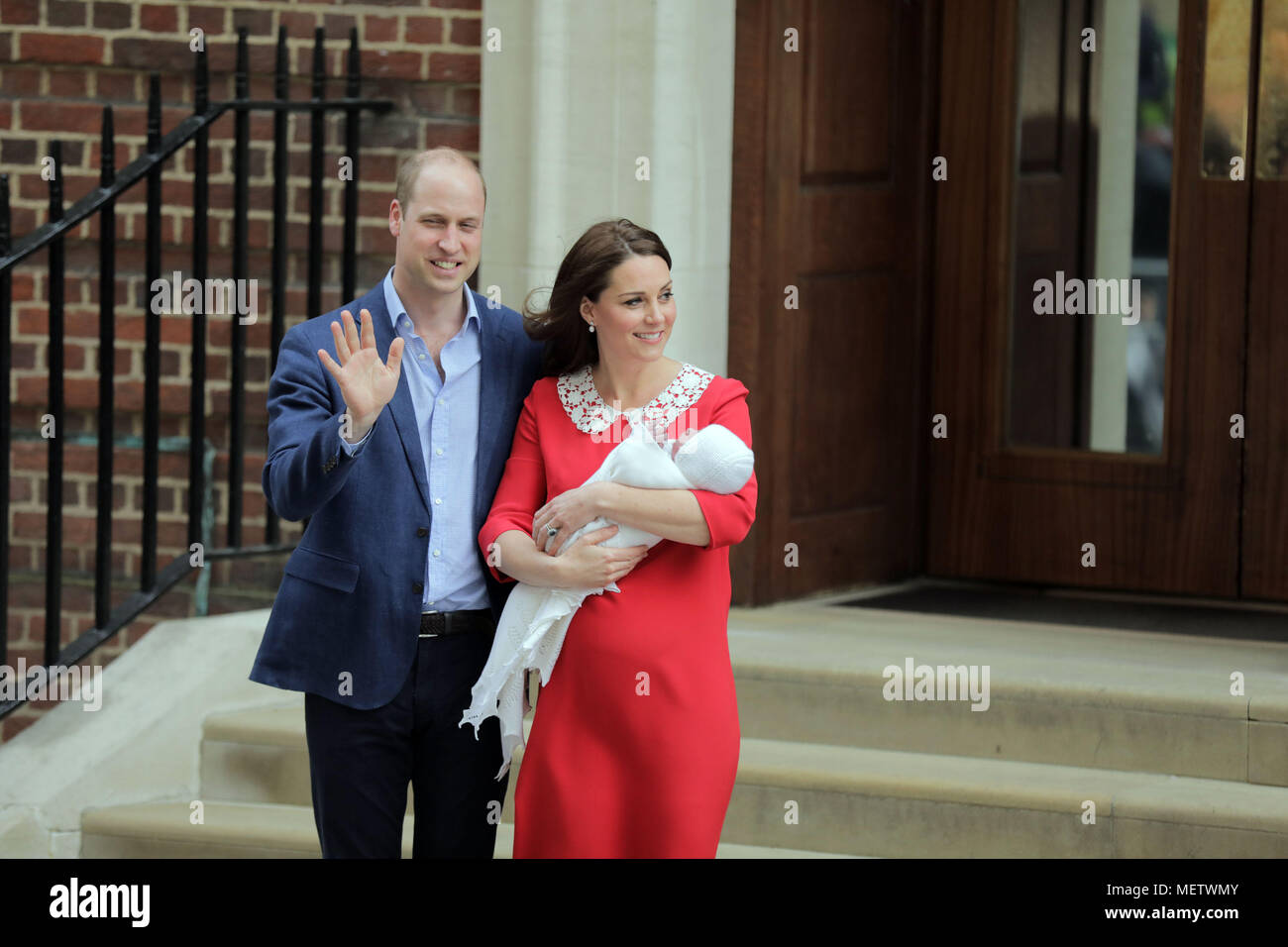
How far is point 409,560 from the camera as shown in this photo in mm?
2998

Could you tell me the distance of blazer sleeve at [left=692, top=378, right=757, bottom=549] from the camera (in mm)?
2865

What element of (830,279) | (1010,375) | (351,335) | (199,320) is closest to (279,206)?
(199,320)

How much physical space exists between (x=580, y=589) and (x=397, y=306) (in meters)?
0.61

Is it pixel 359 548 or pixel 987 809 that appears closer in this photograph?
pixel 359 548

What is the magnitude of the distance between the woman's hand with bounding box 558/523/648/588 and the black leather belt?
258 mm

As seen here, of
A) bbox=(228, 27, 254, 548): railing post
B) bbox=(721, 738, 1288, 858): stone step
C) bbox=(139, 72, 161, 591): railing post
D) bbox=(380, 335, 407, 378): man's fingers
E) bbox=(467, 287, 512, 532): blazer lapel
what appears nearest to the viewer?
bbox=(380, 335, 407, 378): man's fingers

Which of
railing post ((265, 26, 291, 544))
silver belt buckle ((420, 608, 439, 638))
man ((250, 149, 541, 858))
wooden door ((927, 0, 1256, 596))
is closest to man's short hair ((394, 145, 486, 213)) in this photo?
man ((250, 149, 541, 858))

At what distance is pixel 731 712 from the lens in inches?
117

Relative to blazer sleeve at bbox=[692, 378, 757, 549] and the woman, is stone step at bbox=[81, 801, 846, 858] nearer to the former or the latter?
the woman

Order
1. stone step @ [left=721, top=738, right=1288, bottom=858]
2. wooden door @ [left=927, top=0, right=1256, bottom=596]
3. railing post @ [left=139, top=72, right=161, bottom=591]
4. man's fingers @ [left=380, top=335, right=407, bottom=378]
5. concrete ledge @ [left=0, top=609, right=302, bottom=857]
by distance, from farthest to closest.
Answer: wooden door @ [left=927, top=0, right=1256, bottom=596] < railing post @ [left=139, top=72, right=161, bottom=591] < concrete ledge @ [left=0, top=609, right=302, bottom=857] < stone step @ [left=721, top=738, right=1288, bottom=858] < man's fingers @ [left=380, top=335, right=407, bottom=378]

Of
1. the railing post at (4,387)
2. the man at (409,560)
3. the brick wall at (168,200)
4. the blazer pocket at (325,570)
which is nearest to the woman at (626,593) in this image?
the man at (409,560)

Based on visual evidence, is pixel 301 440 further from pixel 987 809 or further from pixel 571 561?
pixel 987 809
